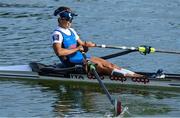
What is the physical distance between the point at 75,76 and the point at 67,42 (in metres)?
0.90

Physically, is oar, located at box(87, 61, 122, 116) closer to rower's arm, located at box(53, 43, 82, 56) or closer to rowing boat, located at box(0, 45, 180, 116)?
rowing boat, located at box(0, 45, 180, 116)

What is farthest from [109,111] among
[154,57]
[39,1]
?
[39,1]

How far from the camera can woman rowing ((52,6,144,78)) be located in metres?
14.5

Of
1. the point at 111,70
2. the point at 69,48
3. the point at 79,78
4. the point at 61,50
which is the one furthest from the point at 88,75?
the point at 61,50

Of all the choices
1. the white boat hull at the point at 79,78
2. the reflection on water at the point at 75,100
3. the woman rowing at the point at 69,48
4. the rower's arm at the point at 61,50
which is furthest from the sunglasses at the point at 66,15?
the reflection on water at the point at 75,100

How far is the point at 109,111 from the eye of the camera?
12.6m

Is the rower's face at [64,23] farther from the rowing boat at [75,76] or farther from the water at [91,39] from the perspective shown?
the water at [91,39]

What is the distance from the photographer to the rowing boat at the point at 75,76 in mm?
14273

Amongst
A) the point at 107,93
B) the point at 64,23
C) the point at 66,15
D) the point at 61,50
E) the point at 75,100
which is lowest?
the point at 75,100

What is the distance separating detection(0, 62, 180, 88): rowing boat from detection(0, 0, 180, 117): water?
0.20 meters

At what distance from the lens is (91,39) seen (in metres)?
23.4

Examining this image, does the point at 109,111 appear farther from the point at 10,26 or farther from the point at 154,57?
the point at 10,26

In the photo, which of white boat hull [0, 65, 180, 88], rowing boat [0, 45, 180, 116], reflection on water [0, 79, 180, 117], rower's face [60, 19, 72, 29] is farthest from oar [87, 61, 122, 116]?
rower's face [60, 19, 72, 29]

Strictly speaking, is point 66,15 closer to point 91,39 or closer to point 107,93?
point 107,93
